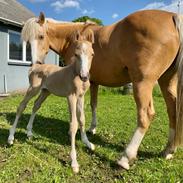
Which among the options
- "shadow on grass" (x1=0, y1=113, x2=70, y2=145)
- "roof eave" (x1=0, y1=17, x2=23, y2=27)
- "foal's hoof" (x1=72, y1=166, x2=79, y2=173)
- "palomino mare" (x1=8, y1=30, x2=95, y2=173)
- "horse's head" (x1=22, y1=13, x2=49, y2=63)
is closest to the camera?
"palomino mare" (x1=8, y1=30, x2=95, y2=173)

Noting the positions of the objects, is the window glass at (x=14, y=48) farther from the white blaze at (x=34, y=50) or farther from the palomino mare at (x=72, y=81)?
the palomino mare at (x=72, y=81)

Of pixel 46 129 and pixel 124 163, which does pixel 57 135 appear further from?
Answer: pixel 124 163

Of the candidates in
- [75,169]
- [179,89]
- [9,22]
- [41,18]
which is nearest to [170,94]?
[179,89]

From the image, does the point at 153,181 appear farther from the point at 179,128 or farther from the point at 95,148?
the point at 95,148

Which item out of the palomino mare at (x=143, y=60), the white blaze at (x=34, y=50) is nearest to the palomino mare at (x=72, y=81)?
the white blaze at (x=34, y=50)

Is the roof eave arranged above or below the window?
above

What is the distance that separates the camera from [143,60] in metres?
4.18

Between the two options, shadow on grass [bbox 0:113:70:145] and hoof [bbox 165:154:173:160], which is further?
shadow on grass [bbox 0:113:70:145]

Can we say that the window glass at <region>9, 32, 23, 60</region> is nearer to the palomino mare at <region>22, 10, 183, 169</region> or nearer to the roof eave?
the roof eave

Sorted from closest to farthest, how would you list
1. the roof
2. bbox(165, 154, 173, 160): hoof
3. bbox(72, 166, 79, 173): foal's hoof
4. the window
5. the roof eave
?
1. bbox(72, 166, 79, 173): foal's hoof
2. bbox(165, 154, 173, 160): hoof
3. the roof eave
4. the roof
5. the window

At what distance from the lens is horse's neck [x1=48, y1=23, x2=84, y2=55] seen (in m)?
5.83

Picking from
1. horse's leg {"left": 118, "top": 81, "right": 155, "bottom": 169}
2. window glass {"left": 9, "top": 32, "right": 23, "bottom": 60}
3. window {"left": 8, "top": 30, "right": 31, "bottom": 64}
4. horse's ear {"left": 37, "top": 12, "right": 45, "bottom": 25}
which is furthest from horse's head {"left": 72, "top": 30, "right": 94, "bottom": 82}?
window glass {"left": 9, "top": 32, "right": 23, "bottom": 60}

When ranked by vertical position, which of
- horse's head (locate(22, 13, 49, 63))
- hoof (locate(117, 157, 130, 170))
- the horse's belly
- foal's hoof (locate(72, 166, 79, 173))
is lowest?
foal's hoof (locate(72, 166, 79, 173))

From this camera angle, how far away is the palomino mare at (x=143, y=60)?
419cm
